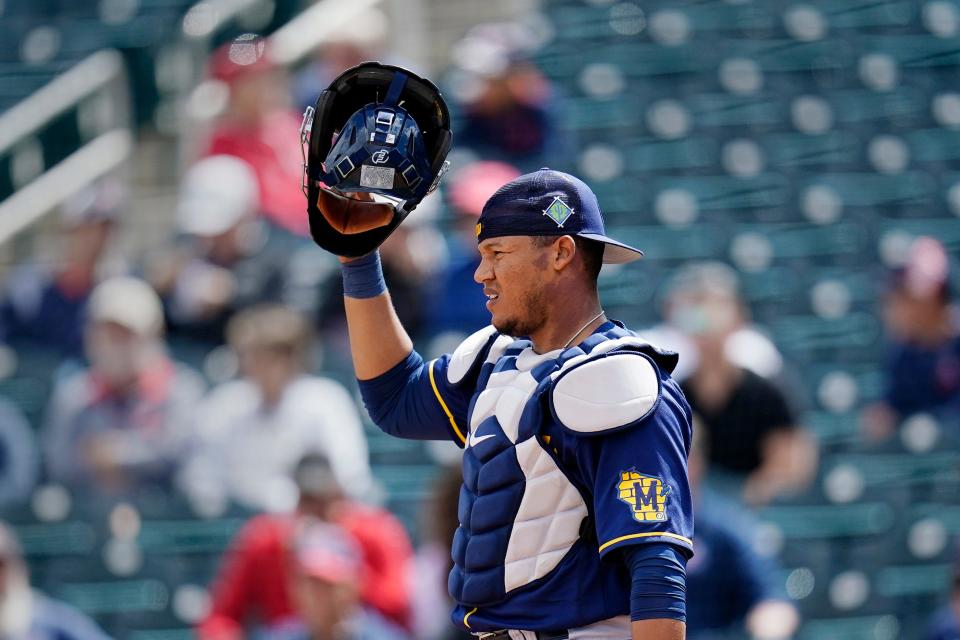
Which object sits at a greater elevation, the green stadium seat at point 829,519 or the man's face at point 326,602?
the man's face at point 326,602

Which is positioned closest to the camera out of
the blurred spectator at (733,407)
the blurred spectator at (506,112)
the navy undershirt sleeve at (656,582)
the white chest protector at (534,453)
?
the navy undershirt sleeve at (656,582)

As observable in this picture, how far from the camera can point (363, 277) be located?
3166mm

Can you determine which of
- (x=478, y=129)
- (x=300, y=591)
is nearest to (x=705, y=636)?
(x=300, y=591)

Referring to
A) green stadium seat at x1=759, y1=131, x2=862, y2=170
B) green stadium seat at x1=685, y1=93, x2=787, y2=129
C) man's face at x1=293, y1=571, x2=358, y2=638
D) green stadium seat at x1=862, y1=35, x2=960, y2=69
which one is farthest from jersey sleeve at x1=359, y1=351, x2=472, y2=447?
green stadium seat at x1=862, y1=35, x2=960, y2=69

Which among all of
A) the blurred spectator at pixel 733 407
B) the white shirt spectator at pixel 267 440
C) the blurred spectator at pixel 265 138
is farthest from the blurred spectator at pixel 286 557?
the blurred spectator at pixel 265 138

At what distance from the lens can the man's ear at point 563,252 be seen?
9.36ft

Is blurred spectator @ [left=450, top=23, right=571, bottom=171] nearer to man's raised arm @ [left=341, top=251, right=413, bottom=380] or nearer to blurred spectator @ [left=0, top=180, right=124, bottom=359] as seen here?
blurred spectator @ [left=0, top=180, right=124, bottom=359]

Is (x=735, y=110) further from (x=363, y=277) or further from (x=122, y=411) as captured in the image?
(x=363, y=277)

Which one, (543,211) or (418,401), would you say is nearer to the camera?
(543,211)

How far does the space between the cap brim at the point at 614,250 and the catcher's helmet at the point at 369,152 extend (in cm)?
38

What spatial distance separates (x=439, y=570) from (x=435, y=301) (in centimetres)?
161

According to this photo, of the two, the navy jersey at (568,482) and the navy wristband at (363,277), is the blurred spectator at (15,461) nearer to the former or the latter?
the navy wristband at (363,277)

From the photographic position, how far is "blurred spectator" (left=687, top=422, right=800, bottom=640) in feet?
17.0

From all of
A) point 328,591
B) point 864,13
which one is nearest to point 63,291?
point 328,591
